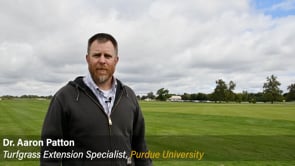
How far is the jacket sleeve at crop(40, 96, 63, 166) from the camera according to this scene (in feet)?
10.6

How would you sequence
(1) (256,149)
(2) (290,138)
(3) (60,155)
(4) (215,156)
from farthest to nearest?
(2) (290,138), (1) (256,149), (4) (215,156), (3) (60,155)

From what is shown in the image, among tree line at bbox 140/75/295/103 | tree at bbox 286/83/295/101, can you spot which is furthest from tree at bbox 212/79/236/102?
tree at bbox 286/83/295/101

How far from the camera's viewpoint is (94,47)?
11.3 feet

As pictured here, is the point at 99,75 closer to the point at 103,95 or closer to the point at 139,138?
the point at 103,95

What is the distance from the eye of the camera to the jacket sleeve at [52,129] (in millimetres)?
3244

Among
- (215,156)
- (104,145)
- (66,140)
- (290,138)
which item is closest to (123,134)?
(104,145)

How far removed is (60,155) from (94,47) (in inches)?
48.1

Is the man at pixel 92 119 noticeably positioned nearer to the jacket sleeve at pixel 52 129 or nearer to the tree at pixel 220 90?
the jacket sleeve at pixel 52 129

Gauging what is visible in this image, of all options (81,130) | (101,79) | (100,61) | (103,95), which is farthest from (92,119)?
(100,61)

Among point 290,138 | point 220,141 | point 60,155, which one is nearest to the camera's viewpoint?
point 60,155

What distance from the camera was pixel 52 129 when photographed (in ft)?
10.7

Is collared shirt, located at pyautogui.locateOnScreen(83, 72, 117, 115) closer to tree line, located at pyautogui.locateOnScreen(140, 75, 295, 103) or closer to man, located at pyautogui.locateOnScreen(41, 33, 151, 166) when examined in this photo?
man, located at pyautogui.locateOnScreen(41, 33, 151, 166)

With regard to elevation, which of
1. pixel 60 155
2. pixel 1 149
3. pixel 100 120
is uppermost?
pixel 100 120

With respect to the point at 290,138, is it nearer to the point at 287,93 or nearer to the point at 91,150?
the point at 91,150
